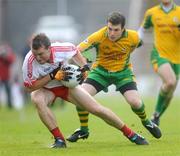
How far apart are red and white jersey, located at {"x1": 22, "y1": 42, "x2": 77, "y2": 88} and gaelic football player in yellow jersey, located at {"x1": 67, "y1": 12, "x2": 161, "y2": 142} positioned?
1140 millimetres

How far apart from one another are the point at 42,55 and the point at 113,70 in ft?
7.21

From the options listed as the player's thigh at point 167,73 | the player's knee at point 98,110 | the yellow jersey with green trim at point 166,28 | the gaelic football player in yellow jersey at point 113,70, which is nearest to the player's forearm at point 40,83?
the player's knee at point 98,110

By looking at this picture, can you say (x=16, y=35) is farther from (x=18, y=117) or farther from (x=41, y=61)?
(x=41, y=61)

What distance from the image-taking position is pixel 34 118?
→ 2520cm

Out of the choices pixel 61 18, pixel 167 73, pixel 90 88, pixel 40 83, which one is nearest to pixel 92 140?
pixel 90 88

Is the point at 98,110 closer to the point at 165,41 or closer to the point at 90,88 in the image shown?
the point at 90,88

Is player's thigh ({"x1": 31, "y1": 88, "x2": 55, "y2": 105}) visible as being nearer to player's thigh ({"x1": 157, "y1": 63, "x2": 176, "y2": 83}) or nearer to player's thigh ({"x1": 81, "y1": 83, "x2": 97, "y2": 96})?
player's thigh ({"x1": 81, "y1": 83, "x2": 97, "y2": 96})

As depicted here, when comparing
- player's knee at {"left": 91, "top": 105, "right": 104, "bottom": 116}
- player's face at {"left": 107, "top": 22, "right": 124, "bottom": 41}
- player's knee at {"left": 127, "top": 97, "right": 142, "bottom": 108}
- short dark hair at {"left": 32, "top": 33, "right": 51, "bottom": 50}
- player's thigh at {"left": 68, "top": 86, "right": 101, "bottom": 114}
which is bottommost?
player's knee at {"left": 127, "top": 97, "right": 142, "bottom": 108}

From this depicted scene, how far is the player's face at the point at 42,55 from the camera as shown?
1342 centimetres

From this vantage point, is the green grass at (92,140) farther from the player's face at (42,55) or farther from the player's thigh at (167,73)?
the player's face at (42,55)

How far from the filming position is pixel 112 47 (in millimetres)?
15219

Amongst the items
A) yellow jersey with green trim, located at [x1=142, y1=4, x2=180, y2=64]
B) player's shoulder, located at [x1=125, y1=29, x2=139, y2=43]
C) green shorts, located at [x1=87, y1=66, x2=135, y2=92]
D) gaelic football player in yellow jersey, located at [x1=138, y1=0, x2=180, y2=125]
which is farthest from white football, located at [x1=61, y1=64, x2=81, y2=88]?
yellow jersey with green trim, located at [x1=142, y1=4, x2=180, y2=64]

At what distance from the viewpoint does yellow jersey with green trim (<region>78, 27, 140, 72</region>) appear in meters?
15.1

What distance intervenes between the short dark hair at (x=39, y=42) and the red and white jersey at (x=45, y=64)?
247mm
